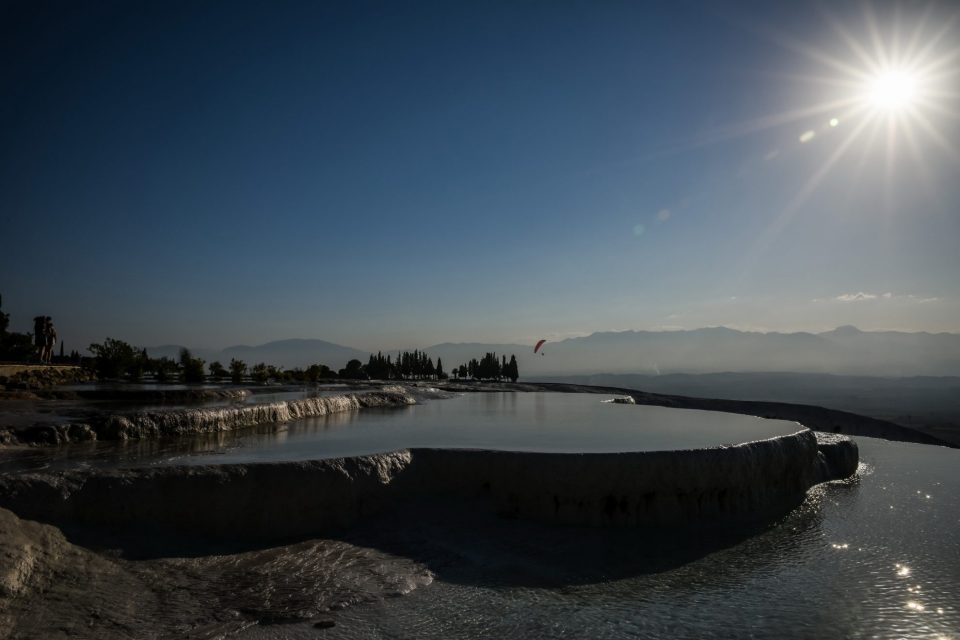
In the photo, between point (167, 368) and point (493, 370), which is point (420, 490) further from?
point (493, 370)

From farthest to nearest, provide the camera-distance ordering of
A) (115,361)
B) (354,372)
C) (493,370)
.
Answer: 1. (354,372)
2. (493,370)
3. (115,361)

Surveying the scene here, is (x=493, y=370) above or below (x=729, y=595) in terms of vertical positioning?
above

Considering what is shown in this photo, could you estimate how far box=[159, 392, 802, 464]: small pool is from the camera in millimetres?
10719

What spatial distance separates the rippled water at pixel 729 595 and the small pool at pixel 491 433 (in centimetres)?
259

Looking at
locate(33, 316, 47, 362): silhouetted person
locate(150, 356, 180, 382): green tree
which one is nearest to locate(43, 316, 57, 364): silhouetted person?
locate(33, 316, 47, 362): silhouetted person

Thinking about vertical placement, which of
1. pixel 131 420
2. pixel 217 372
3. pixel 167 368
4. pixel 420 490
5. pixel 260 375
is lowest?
pixel 420 490

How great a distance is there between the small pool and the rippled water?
2587mm

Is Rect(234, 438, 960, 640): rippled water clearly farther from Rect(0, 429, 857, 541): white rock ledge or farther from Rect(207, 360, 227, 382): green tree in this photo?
Rect(207, 360, 227, 382): green tree

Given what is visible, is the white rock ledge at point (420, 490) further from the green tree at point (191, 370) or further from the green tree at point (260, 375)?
the green tree at point (260, 375)

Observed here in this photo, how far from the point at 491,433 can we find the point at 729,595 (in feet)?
22.9

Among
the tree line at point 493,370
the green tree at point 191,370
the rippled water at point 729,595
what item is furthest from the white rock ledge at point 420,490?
the tree line at point 493,370

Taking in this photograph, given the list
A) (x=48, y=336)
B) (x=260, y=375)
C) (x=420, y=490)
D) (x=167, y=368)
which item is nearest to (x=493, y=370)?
(x=260, y=375)

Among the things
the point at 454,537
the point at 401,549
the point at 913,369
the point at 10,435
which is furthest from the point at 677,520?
the point at 913,369

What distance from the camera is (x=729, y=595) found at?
7.01 meters
